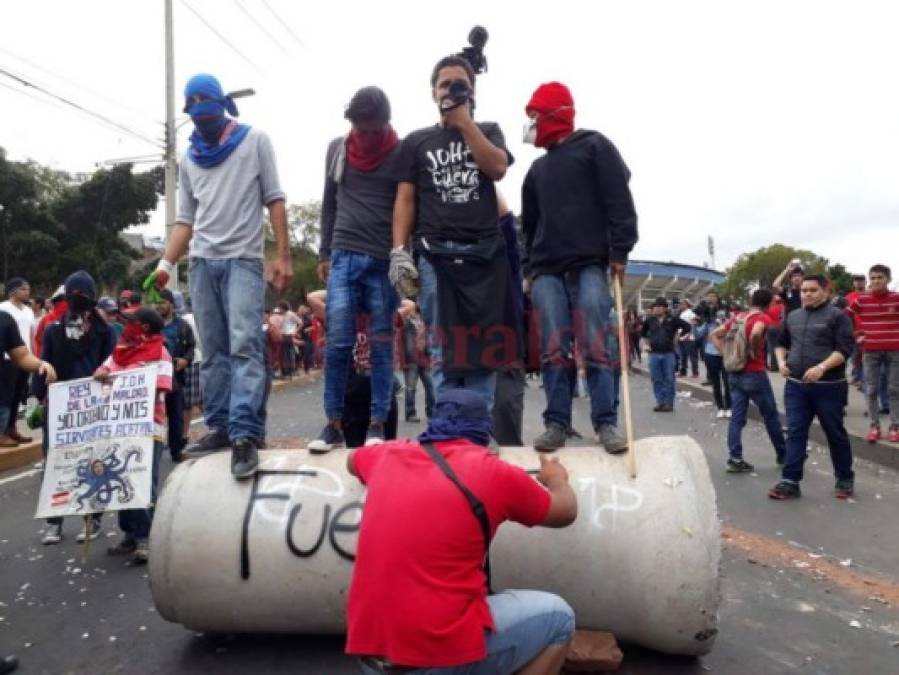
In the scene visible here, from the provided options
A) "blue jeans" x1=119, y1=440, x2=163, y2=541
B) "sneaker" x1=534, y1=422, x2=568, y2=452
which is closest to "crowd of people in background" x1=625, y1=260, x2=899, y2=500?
"sneaker" x1=534, y1=422, x2=568, y2=452

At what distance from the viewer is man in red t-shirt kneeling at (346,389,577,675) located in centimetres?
264

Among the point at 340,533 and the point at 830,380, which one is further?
the point at 830,380

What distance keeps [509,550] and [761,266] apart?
59.0 metres

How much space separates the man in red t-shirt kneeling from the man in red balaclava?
1326 millimetres

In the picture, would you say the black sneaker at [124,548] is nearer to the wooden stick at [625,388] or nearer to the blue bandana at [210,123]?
the blue bandana at [210,123]

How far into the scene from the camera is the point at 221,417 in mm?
4496

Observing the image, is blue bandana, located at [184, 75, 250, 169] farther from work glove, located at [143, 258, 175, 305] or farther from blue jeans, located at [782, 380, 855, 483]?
blue jeans, located at [782, 380, 855, 483]

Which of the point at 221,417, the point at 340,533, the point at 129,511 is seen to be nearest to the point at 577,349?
the point at 340,533

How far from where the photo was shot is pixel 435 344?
14.2ft

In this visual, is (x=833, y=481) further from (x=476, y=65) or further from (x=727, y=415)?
(x=476, y=65)

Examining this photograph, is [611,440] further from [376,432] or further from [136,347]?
[136,347]

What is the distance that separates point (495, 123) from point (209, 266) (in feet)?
6.29

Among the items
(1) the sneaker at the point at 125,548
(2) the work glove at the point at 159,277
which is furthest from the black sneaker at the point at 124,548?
(2) the work glove at the point at 159,277

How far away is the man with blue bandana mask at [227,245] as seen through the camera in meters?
4.29
